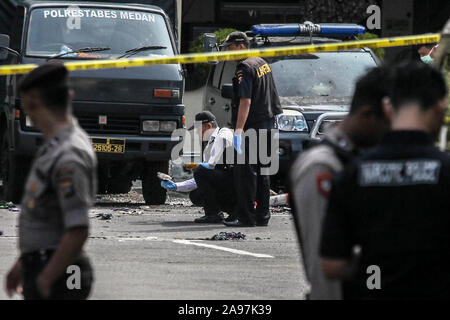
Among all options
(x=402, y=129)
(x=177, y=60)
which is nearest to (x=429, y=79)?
(x=402, y=129)

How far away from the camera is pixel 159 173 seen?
12.9 meters

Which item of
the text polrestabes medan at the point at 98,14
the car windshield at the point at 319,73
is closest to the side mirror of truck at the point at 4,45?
the text polrestabes medan at the point at 98,14

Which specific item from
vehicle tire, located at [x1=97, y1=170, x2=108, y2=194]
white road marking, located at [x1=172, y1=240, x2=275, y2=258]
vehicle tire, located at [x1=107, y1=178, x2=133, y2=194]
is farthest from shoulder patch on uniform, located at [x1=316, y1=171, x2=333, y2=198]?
vehicle tire, located at [x1=107, y1=178, x2=133, y2=194]

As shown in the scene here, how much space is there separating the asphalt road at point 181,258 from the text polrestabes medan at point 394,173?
3778 mm

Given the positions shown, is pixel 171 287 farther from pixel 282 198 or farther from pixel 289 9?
pixel 289 9

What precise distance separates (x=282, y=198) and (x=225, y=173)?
2041 millimetres

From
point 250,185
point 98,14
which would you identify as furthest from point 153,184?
point 250,185

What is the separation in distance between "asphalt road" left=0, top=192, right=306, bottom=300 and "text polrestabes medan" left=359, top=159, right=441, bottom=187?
12.4 feet

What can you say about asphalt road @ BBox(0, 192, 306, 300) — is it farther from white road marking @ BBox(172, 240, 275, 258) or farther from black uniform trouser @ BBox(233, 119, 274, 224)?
black uniform trouser @ BBox(233, 119, 274, 224)

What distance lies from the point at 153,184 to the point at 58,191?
31.2 feet

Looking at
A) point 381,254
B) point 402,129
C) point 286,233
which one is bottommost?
point 286,233

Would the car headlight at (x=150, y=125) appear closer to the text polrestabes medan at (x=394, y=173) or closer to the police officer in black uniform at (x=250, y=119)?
the police officer in black uniform at (x=250, y=119)

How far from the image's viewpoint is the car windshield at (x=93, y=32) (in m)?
13.1

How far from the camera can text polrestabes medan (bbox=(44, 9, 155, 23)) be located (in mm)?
13352
